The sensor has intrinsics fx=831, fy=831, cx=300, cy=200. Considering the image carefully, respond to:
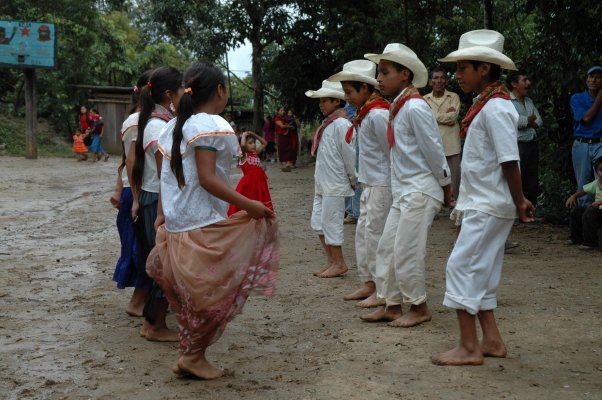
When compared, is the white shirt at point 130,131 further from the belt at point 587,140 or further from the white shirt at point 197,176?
the belt at point 587,140

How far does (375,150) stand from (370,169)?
0.16 m

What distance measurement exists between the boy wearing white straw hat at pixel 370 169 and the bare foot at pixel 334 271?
34.0 inches

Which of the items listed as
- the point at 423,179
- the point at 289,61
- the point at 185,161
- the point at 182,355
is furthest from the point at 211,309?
the point at 289,61

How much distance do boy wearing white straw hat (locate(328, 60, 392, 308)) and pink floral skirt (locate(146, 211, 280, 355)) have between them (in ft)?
6.01

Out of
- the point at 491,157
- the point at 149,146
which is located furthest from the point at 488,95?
the point at 149,146

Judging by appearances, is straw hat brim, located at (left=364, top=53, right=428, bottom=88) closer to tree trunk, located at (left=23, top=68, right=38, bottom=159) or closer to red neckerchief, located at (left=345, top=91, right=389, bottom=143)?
Answer: red neckerchief, located at (left=345, top=91, right=389, bottom=143)

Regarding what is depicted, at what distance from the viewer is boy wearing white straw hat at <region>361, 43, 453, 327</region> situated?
5.50 meters

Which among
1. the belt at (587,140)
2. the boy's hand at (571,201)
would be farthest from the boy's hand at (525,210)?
the belt at (587,140)

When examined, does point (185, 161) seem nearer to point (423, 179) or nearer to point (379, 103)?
point (423, 179)

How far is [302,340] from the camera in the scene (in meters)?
5.47

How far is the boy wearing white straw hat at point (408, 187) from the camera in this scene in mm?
5496

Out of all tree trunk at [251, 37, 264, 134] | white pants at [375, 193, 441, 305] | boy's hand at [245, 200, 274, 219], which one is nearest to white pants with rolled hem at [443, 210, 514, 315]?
white pants at [375, 193, 441, 305]

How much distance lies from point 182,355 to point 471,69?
7.60ft

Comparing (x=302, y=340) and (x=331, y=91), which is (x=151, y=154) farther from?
(x=331, y=91)
